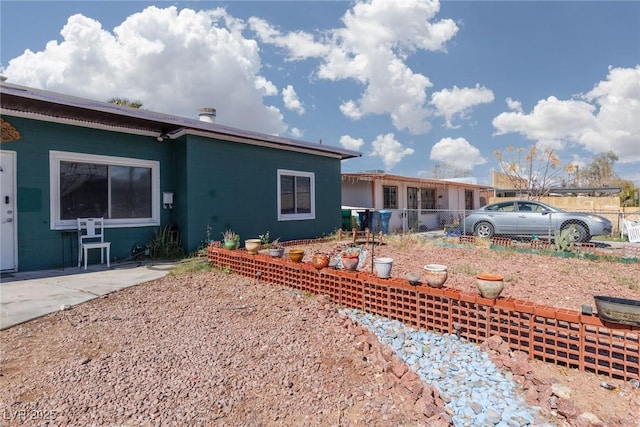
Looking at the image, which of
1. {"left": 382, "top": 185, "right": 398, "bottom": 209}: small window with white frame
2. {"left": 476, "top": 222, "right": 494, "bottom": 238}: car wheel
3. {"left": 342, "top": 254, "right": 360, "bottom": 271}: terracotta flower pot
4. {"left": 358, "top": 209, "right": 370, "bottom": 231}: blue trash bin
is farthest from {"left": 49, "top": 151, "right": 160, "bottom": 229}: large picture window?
{"left": 382, "top": 185, "right": 398, "bottom": 209}: small window with white frame

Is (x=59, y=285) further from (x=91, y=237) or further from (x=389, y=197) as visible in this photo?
(x=389, y=197)

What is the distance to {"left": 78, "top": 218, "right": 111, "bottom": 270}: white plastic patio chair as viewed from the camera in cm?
654

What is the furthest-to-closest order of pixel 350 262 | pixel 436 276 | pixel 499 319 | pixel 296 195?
1. pixel 296 195
2. pixel 350 262
3. pixel 436 276
4. pixel 499 319

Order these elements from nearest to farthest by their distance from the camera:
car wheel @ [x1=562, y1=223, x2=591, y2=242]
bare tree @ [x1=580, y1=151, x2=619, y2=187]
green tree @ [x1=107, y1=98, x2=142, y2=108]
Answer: car wheel @ [x1=562, y1=223, x2=591, y2=242] → green tree @ [x1=107, y1=98, x2=142, y2=108] → bare tree @ [x1=580, y1=151, x2=619, y2=187]

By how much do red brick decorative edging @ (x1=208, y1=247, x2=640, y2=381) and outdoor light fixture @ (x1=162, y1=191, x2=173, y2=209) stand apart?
4.69m

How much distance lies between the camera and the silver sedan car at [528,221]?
9.83 meters

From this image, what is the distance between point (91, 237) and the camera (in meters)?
6.74

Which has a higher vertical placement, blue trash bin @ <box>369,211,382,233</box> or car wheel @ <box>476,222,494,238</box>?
blue trash bin @ <box>369,211,382,233</box>

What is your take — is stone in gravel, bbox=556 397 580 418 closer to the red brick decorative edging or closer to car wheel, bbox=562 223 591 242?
the red brick decorative edging

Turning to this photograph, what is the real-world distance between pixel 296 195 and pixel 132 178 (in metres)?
4.29

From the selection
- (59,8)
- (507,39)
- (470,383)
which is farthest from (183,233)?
(507,39)

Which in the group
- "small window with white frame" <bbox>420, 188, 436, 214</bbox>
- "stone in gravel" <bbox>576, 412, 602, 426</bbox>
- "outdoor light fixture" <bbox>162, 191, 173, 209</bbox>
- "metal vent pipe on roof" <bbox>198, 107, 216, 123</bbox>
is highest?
"metal vent pipe on roof" <bbox>198, 107, 216, 123</bbox>

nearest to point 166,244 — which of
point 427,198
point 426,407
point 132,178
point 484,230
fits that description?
point 132,178

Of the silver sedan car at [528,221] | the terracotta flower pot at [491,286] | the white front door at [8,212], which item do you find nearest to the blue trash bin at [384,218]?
the silver sedan car at [528,221]
